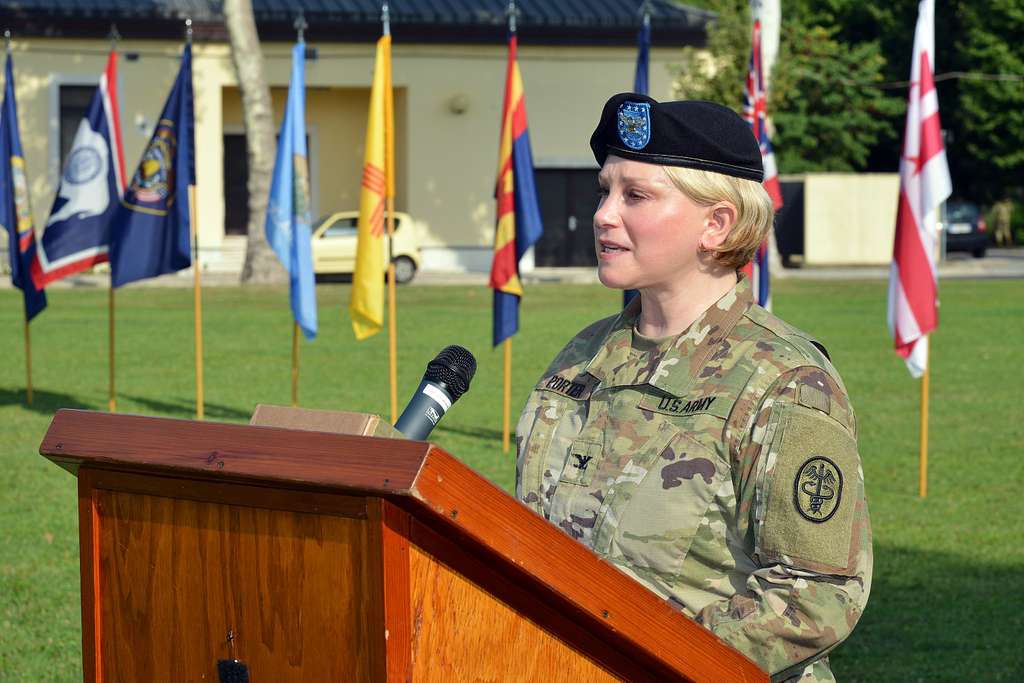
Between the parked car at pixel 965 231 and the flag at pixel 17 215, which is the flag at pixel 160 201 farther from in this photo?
the parked car at pixel 965 231

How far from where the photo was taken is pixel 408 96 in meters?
36.6

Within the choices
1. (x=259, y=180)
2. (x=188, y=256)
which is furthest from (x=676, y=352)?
(x=259, y=180)

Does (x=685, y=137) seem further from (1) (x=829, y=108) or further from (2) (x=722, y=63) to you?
(1) (x=829, y=108)

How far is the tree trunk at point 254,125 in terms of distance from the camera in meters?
29.6

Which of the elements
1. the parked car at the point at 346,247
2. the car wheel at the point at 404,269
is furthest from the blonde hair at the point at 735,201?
the car wheel at the point at 404,269

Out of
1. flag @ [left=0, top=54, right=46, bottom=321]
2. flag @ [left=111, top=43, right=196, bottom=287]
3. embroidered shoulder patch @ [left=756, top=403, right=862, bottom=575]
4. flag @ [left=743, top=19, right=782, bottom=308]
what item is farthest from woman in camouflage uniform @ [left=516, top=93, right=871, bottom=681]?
flag @ [left=0, top=54, right=46, bottom=321]

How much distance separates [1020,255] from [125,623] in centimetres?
4533

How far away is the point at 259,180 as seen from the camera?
99.6 ft

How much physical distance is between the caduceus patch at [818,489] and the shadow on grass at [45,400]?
40.6 ft

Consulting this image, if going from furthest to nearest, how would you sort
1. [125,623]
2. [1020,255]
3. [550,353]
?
[1020,255], [550,353], [125,623]

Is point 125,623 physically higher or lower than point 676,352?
lower

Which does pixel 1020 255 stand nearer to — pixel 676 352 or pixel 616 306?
pixel 616 306

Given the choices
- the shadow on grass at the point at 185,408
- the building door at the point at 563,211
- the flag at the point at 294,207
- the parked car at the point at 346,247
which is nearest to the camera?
the flag at the point at 294,207

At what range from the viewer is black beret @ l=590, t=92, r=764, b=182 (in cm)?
239
